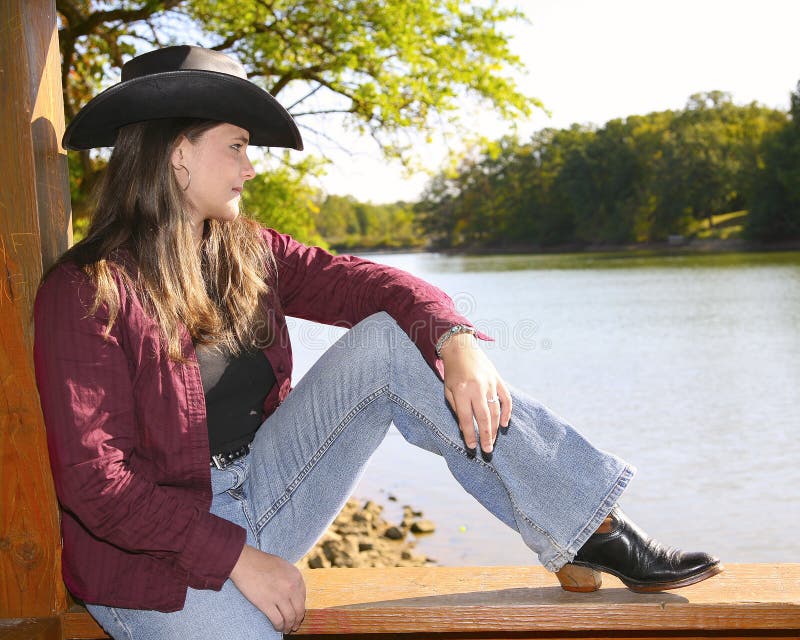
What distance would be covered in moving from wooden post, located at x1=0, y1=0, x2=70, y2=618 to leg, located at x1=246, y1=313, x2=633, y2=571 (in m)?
0.41

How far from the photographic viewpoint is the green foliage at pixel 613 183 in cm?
5472

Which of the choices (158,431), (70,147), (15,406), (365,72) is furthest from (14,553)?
(365,72)

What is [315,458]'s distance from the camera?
1.70m

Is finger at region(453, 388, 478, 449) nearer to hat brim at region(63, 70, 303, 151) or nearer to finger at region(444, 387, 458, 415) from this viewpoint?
finger at region(444, 387, 458, 415)

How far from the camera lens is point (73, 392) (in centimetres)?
141

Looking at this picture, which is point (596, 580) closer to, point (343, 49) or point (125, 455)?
point (125, 455)

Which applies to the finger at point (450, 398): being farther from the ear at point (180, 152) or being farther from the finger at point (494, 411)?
the ear at point (180, 152)

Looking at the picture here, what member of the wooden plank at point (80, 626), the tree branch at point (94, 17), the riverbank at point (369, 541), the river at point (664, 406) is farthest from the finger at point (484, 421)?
the tree branch at point (94, 17)

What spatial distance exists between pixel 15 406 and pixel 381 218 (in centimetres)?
7924

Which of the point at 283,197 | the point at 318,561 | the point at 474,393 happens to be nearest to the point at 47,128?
the point at 474,393

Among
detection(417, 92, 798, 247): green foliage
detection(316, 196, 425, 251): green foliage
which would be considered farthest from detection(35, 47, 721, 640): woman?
detection(316, 196, 425, 251): green foliage

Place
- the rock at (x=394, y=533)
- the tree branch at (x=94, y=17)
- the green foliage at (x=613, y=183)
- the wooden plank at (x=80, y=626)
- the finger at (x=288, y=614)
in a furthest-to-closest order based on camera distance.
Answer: the green foliage at (x=613, y=183) < the tree branch at (x=94, y=17) < the rock at (x=394, y=533) < the wooden plank at (x=80, y=626) < the finger at (x=288, y=614)

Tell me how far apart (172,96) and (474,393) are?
785 mm

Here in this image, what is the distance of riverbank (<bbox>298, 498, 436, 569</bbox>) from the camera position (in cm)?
550
